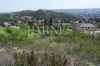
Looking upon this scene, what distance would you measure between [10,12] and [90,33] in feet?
3.44

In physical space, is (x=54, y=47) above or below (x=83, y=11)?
below

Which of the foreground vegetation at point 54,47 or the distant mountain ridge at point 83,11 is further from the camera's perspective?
the distant mountain ridge at point 83,11

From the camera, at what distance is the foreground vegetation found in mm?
2318

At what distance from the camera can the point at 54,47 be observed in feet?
7.63

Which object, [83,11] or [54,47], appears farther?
[83,11]

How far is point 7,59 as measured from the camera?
235 centimetres

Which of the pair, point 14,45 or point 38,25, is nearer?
point 14,45

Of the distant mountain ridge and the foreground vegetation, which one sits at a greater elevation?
the distant mountain ridge

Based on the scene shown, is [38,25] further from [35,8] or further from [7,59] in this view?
[7,59]

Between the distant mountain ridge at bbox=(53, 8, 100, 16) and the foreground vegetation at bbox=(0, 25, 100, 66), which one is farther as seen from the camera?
the distant mountain ridge at bbox=(53, 8, 100, 16)

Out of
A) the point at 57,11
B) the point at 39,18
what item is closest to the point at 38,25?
the point at 39,18

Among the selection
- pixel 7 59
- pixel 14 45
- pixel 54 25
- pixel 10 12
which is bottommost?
pixel 7 59

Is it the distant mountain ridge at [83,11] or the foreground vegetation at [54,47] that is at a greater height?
the distant mountain ridge at [83,11]

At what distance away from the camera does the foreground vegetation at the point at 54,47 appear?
7.61ft
